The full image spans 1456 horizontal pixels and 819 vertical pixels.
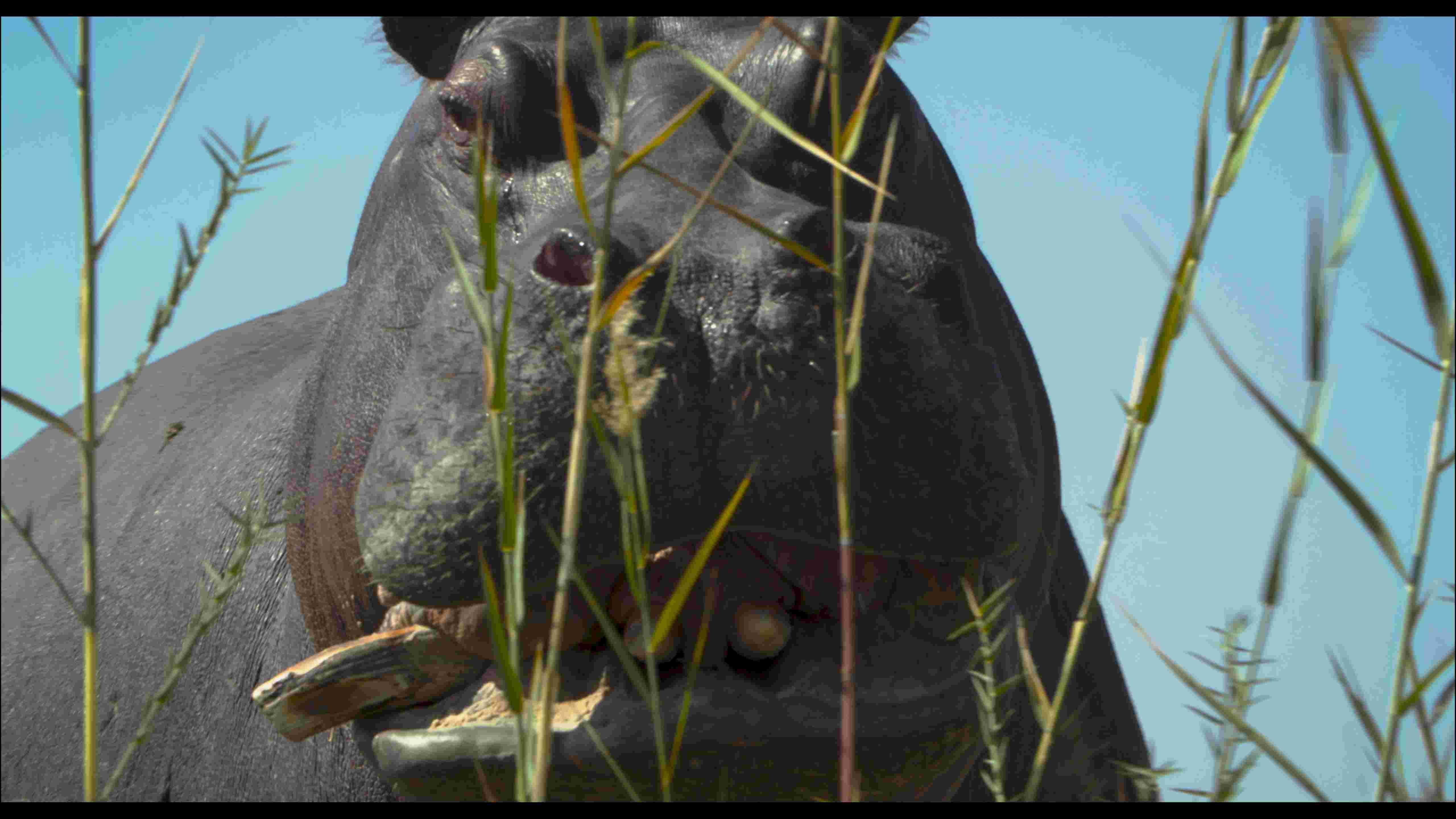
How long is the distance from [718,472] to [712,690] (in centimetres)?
32

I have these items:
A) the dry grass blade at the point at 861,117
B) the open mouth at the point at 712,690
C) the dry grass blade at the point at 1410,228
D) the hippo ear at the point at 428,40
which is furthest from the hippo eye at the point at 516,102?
the dry grass blade at the point at 1410,228

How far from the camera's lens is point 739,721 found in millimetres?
2092

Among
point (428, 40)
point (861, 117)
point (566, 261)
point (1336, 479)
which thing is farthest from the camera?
point (428, 40)

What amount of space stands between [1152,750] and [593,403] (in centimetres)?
77

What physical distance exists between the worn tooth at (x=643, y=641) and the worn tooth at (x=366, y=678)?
337 mm

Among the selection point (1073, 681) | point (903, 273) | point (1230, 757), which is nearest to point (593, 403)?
point (903, 273)

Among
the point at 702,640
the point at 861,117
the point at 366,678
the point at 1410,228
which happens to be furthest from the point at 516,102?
the point at 1410,228

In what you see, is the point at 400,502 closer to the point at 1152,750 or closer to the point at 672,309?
the point at 672,309

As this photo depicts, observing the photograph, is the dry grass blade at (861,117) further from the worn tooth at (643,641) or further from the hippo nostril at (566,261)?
the worn tooth at (643,641)

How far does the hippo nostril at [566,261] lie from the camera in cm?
206

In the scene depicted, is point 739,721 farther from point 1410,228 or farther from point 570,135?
point 1410,228

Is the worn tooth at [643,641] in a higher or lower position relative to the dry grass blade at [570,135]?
lower

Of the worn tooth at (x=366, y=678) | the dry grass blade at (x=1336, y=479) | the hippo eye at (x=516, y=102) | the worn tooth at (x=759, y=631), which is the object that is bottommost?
the worn tooth at (x=366, y=678)

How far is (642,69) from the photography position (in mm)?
2736
